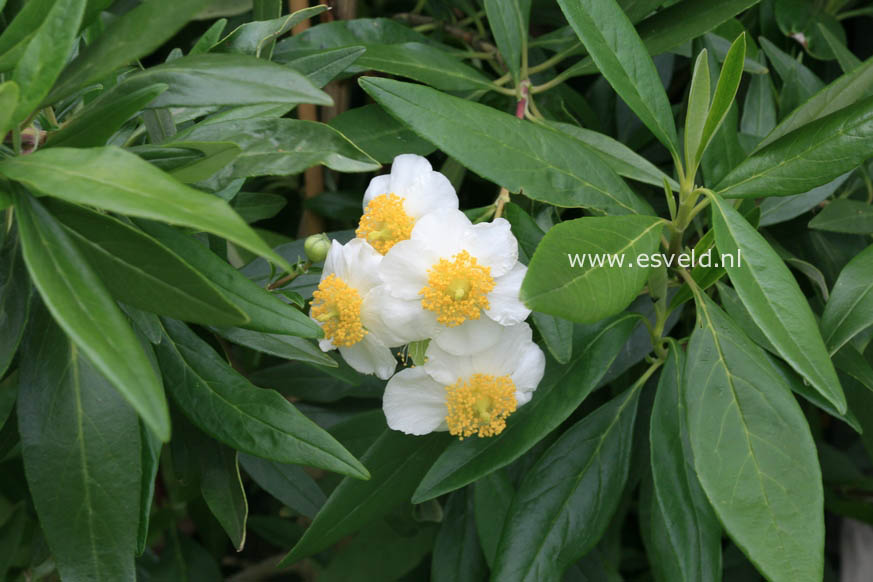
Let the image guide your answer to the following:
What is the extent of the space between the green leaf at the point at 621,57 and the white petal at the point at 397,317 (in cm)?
33

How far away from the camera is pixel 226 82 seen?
0.65m

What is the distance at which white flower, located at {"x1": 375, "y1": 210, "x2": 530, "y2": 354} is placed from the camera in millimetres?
704

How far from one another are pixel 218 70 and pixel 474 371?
0.35 metres

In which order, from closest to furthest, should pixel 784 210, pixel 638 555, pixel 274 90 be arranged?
pixel 274 90 → pixel 784 210 → pixel 638 555

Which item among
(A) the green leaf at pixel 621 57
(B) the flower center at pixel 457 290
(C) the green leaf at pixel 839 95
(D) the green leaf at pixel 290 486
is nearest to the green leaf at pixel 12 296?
(B) the flower center at pixel 457 290

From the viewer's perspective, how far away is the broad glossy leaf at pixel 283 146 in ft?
2.44

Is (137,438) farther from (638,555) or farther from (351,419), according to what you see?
(638,555)

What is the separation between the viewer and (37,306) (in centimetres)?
76

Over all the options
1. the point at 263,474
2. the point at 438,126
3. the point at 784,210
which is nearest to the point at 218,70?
the point at 438,126

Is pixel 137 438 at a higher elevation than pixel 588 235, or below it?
below

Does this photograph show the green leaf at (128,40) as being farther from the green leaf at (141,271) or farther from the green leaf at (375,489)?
the green leaf at (375,489)

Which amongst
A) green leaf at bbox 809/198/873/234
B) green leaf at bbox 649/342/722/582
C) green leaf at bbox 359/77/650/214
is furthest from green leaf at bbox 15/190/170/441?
green leaf at bbox 809/198/873/234

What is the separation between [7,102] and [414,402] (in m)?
0.43

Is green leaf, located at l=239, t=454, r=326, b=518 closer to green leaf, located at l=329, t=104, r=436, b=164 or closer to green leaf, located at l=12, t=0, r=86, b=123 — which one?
green leaf, located at l=329, t=104, r=436, b=164
